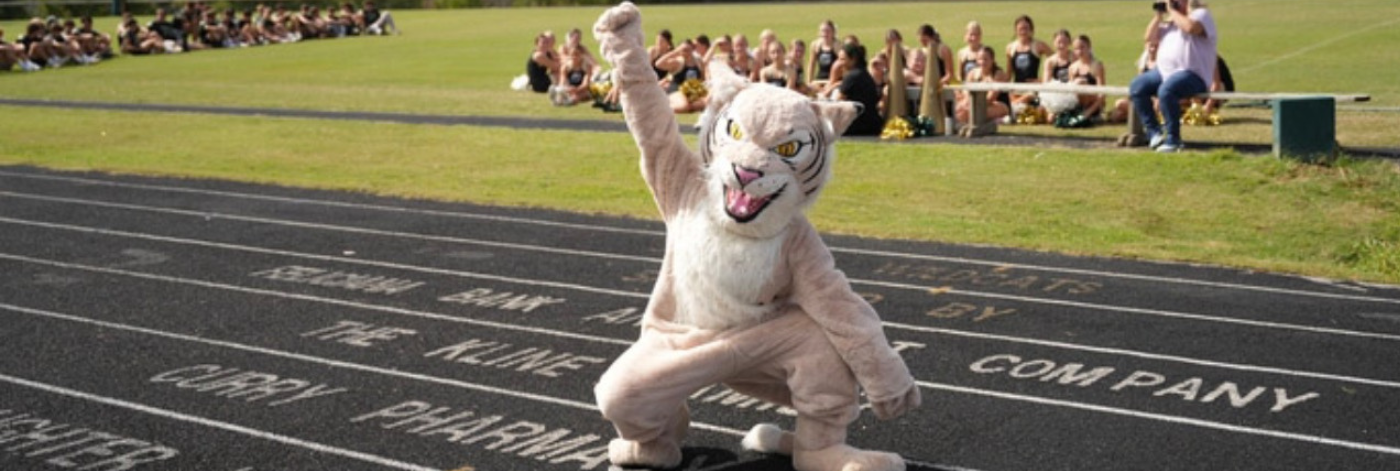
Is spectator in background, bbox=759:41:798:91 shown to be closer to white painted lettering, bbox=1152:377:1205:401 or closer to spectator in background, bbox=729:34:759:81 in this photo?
spectator in background, bbox=729:34:759:81

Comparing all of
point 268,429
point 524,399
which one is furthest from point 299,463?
point 524,399

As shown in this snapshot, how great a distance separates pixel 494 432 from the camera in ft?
28.3

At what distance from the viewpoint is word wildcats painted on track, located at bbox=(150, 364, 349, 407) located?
31.0 ft

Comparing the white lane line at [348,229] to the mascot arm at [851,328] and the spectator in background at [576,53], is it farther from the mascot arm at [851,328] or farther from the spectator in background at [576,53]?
the spectator in background at [576,53]

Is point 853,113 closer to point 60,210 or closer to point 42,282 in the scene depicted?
point 42,282

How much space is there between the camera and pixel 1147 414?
8883mm

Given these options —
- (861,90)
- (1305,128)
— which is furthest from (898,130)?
(1305,128)

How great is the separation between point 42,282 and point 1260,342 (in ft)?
28.1

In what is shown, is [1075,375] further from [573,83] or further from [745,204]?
[573,83]

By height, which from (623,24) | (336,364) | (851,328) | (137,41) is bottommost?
(137,41)

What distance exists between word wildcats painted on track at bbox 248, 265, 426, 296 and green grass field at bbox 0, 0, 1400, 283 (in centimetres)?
355

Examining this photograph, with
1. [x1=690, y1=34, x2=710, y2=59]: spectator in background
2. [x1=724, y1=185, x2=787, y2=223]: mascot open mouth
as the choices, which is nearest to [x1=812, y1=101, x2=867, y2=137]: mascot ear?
[x1=724, y1=185, x2=787, y2=223]: mascot open mouth

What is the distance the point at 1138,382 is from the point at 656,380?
318 centimetres

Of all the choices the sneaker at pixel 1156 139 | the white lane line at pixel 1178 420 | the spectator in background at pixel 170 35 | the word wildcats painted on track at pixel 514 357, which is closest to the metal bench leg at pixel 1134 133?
the sneaker at pixel 1156 139
